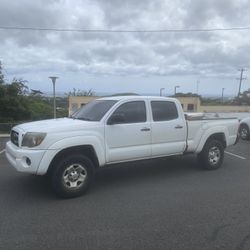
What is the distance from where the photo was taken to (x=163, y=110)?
8.57 m

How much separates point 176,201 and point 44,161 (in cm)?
238

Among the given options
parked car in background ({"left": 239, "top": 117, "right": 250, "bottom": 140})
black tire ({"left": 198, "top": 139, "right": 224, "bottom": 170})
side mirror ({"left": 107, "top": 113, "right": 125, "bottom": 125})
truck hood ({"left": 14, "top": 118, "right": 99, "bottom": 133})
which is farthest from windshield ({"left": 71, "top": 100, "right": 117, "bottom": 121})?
parked car in background ({"left": 239, "top": 117, "right": 250, "bottom": 140})

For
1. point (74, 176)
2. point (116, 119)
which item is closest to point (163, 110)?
point (116, 119)

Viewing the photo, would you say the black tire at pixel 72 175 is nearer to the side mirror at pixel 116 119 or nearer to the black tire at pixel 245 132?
the side mirror at pixel 116 119

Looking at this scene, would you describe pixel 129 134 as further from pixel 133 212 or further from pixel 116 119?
pixel 133 212

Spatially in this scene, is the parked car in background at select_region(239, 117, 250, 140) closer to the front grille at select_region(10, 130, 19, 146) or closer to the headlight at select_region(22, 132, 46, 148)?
the front grille at select_region(10, 130, 19, 146)

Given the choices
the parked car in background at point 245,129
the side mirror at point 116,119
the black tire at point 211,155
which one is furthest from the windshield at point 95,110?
the parked car in background at point 245,129

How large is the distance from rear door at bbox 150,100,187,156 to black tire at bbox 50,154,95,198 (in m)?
1.71

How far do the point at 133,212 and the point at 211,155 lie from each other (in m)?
3.96

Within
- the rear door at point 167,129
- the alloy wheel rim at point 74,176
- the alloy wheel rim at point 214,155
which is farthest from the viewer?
the alloy wheel rim at point 214,155

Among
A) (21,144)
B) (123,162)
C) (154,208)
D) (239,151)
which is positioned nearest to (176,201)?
(154,208)

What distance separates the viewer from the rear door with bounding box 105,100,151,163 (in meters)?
7.49

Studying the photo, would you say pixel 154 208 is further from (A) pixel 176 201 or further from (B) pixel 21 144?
(B) pixel 21 144

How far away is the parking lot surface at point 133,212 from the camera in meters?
4.91
